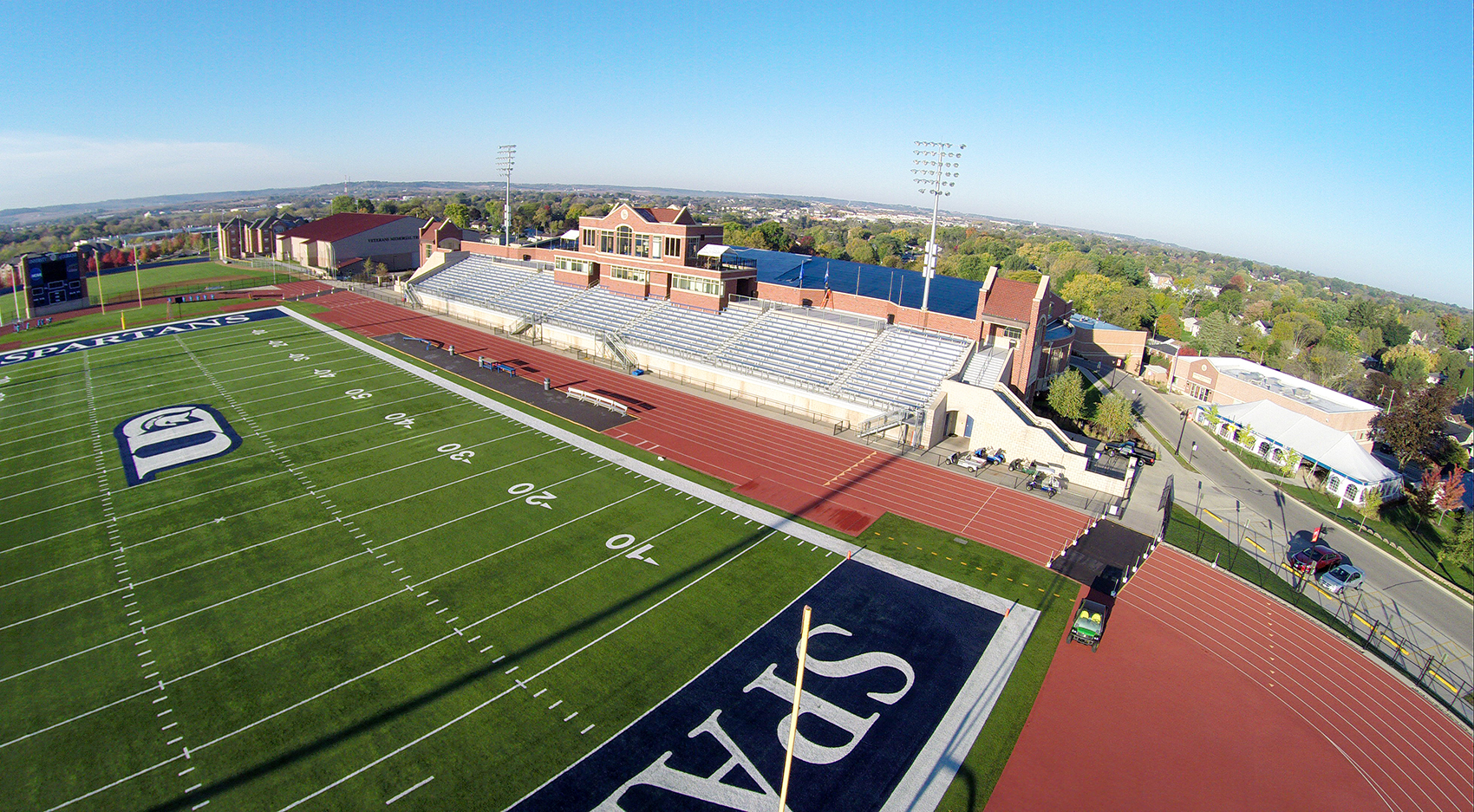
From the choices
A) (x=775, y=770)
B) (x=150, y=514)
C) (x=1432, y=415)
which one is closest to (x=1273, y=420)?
(x=1432, y=415)

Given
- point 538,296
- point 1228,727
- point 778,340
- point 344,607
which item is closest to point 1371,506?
point 1228,727

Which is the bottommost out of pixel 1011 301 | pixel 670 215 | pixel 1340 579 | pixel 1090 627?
pixel 1340 579

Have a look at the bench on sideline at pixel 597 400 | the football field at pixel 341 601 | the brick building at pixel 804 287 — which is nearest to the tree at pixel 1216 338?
the brick building at pixel 804 287

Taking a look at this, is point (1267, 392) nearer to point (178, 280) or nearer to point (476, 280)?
point (476, 280)

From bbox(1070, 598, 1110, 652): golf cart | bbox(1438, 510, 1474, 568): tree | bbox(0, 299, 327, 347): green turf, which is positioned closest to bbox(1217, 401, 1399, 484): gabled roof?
bbox(1438, 510, 1474, 568): tree

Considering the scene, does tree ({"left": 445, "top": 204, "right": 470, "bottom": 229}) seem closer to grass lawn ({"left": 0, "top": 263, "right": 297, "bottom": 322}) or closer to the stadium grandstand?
grass lawn ({"left": 0, "top": 263, "right": 297, "bottom": 322})

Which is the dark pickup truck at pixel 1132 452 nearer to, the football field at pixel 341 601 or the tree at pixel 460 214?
the football field at pixel 341 601

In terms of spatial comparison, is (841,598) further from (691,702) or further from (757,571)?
(691,702)

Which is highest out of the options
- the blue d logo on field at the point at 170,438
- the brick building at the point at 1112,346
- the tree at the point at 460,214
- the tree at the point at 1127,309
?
the tree at the point at 460,214
